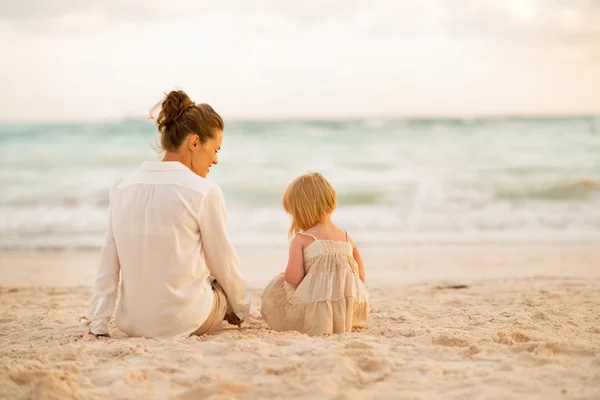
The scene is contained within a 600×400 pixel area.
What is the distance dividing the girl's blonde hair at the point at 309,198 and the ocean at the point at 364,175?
2.93 feet

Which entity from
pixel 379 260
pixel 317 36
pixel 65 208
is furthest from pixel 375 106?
pixel 379 260

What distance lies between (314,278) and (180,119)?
1.17m

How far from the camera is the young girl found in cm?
387

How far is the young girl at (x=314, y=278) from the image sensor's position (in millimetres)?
3869

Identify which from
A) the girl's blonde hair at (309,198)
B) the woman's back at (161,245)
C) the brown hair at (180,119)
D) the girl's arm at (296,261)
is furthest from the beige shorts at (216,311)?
the brown hair at (180,119)

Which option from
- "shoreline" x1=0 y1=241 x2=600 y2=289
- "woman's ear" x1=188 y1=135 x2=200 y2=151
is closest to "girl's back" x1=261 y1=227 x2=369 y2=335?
"woman's ear" x1=188 y1=135 x2=200 y2=151

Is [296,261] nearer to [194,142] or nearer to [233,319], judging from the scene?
[233,319]

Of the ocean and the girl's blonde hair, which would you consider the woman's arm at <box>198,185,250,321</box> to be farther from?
the ocean

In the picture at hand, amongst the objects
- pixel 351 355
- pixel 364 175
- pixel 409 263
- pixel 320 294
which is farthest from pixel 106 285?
pixel 364 175

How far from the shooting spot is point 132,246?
3494mm

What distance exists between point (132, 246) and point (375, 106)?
2082 cm

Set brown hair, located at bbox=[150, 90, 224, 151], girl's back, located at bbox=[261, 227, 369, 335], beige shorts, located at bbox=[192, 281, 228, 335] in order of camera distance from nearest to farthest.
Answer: brown hair, located at bbox=[150, 90, 224, 151]
beige shorts, located at bbox=[192, 281, 228, 335]
girl's back, located at bbox=[261, 227, 369, 335]

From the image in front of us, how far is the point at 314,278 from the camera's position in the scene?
3891 mm

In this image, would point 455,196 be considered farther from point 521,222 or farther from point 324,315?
point 324,315
